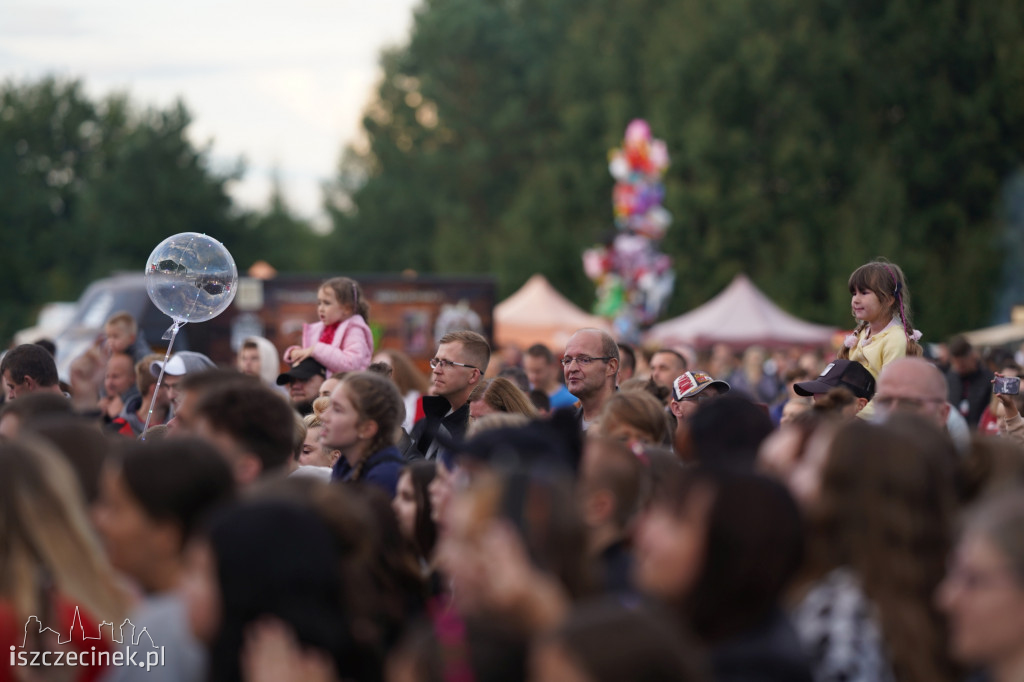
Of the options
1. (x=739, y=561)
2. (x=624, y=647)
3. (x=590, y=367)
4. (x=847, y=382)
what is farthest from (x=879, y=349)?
(x=624, y=647)

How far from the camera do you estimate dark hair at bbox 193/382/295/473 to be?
13.4ft

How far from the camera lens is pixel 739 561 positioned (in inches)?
114

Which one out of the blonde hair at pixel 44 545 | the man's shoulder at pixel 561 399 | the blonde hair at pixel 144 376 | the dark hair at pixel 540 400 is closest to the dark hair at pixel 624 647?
the blonde hair at pixel 44 545

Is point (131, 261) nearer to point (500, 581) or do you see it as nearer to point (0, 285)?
point (0, 285)

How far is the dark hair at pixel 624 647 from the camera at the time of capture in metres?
2.42

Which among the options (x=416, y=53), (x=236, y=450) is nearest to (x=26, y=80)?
(x=416, y=53)

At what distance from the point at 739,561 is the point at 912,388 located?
2.12 metres

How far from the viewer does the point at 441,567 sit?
4168mm

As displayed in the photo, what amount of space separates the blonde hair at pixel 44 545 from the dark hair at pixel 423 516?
138 cm

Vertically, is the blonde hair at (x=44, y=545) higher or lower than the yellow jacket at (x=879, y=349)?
lower

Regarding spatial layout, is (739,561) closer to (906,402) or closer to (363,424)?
(906,402)

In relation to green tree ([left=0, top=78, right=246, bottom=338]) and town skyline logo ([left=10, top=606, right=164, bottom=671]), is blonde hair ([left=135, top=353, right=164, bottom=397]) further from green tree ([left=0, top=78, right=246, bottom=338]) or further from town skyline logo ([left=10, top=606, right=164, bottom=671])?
green tree ([left=0, top=78, right=246, bottom=338])

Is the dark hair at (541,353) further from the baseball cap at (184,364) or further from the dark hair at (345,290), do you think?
the baseball cap at (184,364)

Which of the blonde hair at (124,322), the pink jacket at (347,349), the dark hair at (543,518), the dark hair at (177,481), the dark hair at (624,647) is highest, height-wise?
the blonde hair at (124,322)
